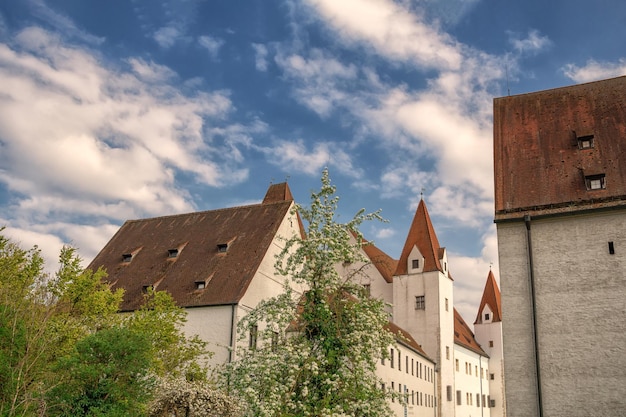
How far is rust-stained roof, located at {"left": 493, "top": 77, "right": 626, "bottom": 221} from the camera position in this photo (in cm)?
1912

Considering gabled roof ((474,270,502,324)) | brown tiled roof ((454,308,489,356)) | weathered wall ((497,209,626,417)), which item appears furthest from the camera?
gabled roof ((474,270,502,324))

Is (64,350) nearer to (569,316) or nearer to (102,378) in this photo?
(102,378)

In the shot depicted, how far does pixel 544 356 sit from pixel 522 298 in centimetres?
186

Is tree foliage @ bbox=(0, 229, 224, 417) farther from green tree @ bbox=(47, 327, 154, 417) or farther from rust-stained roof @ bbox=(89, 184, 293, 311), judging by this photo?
rust-stained roof @ bbox=(89, 184, 293, 311)

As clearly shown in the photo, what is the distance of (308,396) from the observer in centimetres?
1085

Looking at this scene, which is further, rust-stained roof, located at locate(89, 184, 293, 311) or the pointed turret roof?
the pointed turret roof

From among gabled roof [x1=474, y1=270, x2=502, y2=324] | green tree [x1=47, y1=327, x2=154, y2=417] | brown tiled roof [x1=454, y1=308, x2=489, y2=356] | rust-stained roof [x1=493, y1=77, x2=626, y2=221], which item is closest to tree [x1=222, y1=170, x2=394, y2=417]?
green tree [x1=47, y1=327, x2=154, y2=417]

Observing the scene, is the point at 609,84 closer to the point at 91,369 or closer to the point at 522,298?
the point at 522,298

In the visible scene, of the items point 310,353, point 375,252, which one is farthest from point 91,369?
point 375,252

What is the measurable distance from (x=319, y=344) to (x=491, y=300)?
56.9 metres

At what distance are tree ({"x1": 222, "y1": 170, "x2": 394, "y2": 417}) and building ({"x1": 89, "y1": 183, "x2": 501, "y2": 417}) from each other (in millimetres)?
3051

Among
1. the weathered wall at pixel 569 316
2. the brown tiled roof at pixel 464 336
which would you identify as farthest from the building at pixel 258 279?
the weathered wall at pixel 569 316

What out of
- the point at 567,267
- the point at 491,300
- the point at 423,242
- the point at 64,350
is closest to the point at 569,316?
the point at 567,267

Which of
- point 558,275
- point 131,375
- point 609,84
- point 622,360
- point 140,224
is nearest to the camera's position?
point 131,375
